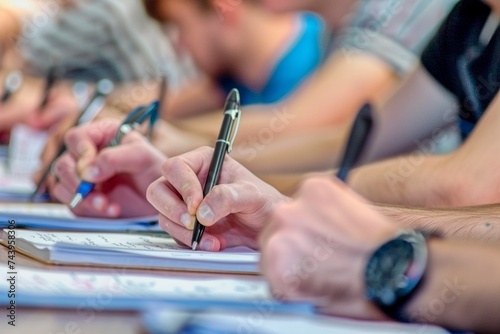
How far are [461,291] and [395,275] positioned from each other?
0.04 m

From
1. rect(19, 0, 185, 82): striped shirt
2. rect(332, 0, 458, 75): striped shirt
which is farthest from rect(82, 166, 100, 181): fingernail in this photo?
rect(19, 0, 185, 82): striped shirt

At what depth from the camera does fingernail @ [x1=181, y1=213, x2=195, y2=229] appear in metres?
0.64

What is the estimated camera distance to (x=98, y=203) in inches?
34.4

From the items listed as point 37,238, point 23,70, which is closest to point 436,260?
point 37,238

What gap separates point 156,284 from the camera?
0.52m

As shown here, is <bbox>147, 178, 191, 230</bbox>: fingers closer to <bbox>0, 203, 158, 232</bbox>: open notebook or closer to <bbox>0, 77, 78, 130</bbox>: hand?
A: <bbox>0, 203, 158, 232</bbox>: open notebook

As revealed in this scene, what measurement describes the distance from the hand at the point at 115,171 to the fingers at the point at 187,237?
0.17 m

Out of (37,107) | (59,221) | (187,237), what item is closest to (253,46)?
(37,107)

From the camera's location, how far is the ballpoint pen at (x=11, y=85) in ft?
5.61

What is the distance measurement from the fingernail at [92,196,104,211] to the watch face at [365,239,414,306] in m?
0.46

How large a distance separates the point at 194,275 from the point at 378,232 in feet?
0.45

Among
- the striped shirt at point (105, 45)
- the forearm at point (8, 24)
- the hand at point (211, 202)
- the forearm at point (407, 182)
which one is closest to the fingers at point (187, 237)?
the hand at point (211, 202)

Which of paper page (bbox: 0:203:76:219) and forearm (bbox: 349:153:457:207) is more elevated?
forearm (bbox: 349:153:457:207)

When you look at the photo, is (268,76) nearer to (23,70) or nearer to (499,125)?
(23,70)
